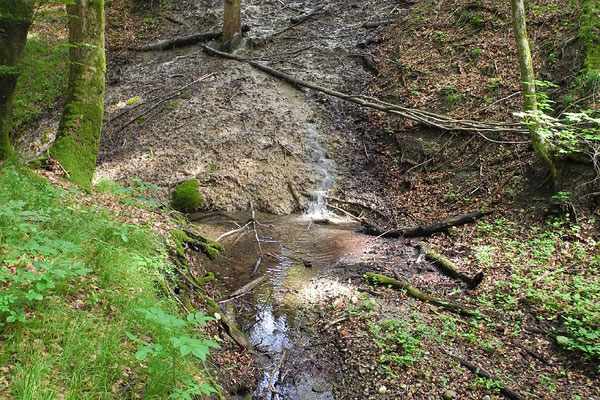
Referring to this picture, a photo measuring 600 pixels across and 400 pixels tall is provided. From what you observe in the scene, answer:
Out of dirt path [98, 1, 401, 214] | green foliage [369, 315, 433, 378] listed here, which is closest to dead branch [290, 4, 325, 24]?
dirt path [98, 1, 401, 214]

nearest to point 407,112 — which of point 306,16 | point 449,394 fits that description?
point 449,394

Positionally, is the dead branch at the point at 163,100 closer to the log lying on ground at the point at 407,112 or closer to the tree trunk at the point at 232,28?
the log lying on ground at the point at 407,112

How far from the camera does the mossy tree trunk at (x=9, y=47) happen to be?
174 inches

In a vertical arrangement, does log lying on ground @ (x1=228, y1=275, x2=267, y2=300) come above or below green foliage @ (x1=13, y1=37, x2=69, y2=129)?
below

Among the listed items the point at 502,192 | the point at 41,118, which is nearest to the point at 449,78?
the point at 502,192

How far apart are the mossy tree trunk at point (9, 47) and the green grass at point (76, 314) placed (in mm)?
1446

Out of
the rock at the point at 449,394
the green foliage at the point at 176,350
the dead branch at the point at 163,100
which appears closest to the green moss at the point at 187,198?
the dead branch at the point at 163,100

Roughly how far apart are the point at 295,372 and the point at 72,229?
9.76 ft

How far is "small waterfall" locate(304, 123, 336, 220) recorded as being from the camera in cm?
945

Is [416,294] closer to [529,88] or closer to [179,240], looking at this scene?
[179,240]

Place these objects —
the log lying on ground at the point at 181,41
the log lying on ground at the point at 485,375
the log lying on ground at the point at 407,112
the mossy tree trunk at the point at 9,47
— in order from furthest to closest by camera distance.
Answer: the log lying on ground at the point at 181,41, the log lying on ground at the point at 407,112, the mossy tree trunk at the point at 9,47, the log lying on ground at the point at 485,375

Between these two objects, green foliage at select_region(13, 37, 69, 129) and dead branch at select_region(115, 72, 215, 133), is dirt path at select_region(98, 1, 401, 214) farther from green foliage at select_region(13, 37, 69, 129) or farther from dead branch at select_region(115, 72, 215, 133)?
green foliage at select_region(13, 37, 69, 129)

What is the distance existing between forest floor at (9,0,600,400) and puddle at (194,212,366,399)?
0.33 ft

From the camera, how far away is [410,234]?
311 inches
